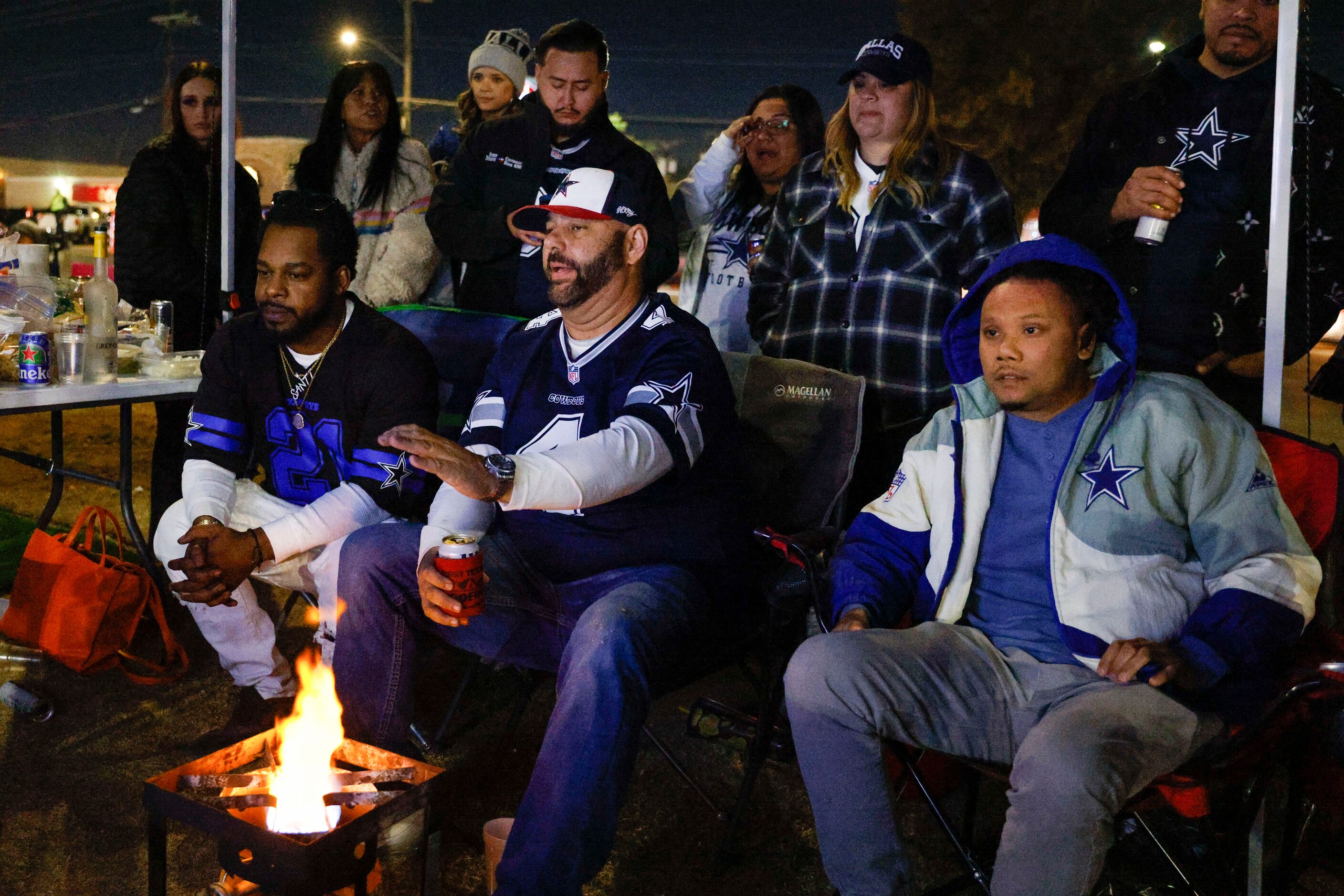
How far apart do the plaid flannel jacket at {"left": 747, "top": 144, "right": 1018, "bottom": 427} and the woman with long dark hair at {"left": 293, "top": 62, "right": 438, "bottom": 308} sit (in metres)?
1.70

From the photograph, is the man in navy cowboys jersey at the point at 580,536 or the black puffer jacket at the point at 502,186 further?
the black puffer jacket at the point at 502,186

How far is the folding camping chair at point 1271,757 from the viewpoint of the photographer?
1.95m

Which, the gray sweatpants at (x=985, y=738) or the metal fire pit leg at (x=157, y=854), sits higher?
the gray sweatpants at (x=985, y=738)

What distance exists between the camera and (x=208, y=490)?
118 inches

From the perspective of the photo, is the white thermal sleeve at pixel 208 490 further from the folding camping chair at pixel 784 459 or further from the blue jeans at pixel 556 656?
the folding camping chair at pixel 784 459

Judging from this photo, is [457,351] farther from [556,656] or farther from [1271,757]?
[1271,757]

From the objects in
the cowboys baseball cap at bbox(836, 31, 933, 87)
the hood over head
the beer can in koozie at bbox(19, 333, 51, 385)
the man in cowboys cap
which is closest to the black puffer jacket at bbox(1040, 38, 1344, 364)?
the cowboys baseball cap at bbox(836, 31, 933, 87)

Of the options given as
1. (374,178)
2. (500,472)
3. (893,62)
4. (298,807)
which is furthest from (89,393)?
(893,62)

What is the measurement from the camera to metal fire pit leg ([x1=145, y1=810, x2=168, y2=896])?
182 centimetres

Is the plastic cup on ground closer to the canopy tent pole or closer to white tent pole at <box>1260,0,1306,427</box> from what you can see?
white tent pole at <box>1260,0,1306,427</box>

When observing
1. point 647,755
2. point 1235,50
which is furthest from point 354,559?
point 1235,50

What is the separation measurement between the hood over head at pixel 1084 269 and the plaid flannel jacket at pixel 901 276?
2.50 feet

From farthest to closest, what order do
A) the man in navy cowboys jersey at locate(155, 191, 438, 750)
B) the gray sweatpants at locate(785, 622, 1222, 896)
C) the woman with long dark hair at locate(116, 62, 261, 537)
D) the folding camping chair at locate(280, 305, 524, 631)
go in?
the woman with long dark hair at locate(116, 62, 261, 537), the folding camping chair at locate(280, 305, 524, 631), the man in navy cowboys jersey at locate(155, 191, 438, 750), the gray sweatpants at locate(785, 622, 1222, 896)

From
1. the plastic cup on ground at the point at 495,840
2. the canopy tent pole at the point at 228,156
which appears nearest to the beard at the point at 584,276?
the plastic cup on ground at the point at 495,840
